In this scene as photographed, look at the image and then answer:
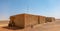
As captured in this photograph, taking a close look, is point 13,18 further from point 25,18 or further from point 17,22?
point 25,18

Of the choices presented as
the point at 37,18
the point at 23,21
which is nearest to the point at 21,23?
the point at 23,21

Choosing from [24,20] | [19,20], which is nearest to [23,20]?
[24,20]

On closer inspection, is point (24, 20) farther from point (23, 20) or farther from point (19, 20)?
point (19, 20)

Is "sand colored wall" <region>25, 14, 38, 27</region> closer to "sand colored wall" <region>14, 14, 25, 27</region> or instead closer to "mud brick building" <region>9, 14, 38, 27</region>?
"mud brick building" <region>9, 14, 38, 27</region>

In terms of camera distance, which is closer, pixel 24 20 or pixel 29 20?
pixel 24 20

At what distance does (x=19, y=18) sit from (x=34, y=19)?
2.92m

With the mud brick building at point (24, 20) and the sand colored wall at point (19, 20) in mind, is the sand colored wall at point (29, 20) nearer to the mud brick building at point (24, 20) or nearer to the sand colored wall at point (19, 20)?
the mud brick building at point (24, 20)

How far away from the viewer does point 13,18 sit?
17.1 meters

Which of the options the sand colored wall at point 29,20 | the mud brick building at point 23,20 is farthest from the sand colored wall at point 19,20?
the sand colored wall at point 29,20

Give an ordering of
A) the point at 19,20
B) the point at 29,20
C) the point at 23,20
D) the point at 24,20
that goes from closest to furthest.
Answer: the point at 24,20 → the point at 23,20 → the point at 29,20 → the point at 19,20

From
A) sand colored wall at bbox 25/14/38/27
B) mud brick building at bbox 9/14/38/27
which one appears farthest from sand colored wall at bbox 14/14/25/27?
sand colored wall at bbox 25/14/38/27

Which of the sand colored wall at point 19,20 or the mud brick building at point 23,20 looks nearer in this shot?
the mud brick building at point 23,20

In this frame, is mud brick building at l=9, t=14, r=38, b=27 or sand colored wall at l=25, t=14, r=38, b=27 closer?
mud brick building at l=9, t=14, r=38, b=27

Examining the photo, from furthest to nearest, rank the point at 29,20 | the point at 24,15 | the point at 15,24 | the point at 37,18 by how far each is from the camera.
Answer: the point at 37,18, the point at 15,24, the point at 29,20, the point at 24,15
